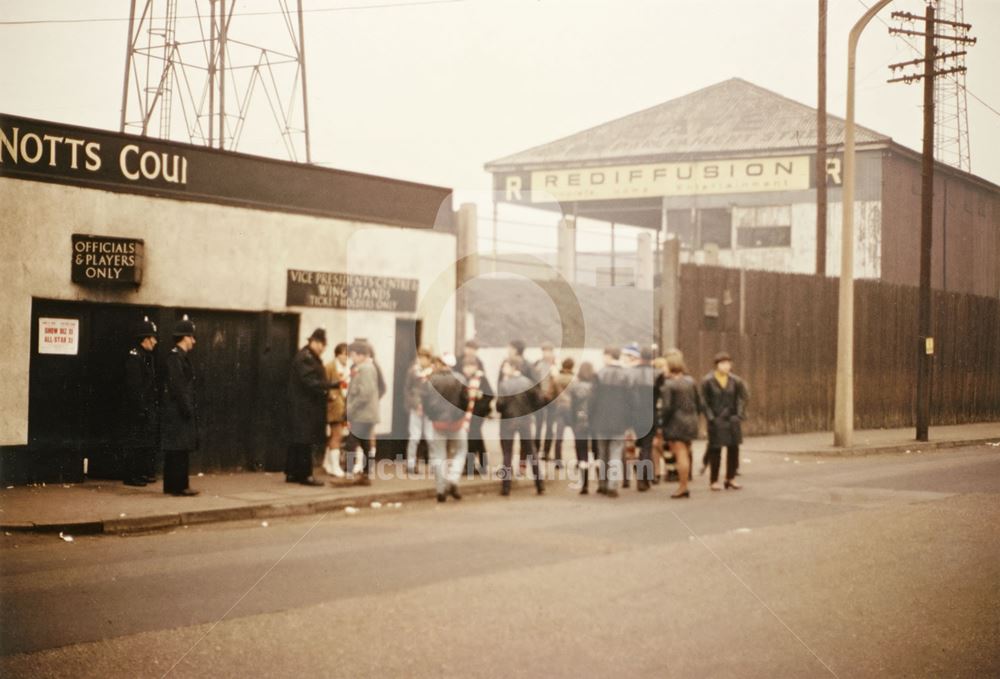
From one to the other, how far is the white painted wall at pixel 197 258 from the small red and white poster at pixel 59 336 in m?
0.23

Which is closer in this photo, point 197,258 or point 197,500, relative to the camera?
point 197,500

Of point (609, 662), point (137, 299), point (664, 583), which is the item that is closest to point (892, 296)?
point (137, 299)

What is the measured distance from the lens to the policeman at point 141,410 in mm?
13602

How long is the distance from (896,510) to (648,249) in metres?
17.7

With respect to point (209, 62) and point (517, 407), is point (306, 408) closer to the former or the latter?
point (517, 407)

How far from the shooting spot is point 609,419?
47.2ft

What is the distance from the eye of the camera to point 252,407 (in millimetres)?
15758

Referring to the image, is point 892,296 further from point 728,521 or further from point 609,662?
point 609,662

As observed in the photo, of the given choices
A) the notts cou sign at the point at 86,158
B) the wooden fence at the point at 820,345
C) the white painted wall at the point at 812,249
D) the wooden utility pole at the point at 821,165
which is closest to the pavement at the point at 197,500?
the notts cou sign at the point at 86,158

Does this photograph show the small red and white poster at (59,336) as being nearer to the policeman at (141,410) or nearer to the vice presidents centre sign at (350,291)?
the policeman at (141,410)

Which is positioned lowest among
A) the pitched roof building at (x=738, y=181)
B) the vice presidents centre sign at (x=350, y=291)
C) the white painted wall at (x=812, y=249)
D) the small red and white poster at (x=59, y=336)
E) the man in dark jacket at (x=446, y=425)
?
the man in dark jacket at (x=446, y=425)

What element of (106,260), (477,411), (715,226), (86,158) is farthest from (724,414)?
(715,226)

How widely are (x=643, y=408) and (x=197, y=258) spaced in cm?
630

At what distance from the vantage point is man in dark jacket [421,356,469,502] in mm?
13734
